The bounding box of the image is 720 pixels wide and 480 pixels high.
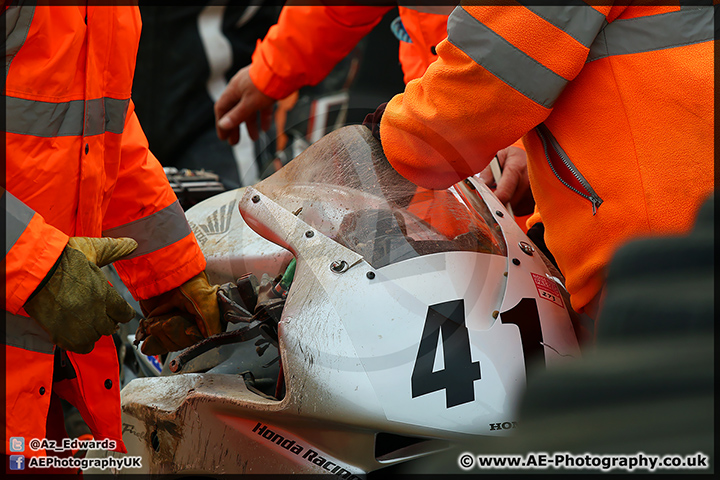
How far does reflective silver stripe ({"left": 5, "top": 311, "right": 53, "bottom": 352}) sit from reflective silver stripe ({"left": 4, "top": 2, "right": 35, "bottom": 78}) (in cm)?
59

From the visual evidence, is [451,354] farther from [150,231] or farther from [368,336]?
[150,231]

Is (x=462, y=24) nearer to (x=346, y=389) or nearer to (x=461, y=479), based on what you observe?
(x=346, y=389)

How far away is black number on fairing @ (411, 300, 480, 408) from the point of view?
4.45 feet

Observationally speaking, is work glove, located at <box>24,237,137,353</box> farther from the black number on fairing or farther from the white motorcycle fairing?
the black number on fairing

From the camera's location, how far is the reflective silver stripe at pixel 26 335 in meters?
1.66

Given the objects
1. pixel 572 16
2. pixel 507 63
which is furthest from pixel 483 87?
pixel 572 16

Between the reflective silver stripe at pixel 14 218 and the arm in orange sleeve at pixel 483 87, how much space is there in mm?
829

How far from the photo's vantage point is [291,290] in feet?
5.10

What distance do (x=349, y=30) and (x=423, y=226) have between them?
80.9 inches

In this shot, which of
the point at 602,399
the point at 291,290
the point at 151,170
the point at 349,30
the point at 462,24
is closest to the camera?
the point at 602,399

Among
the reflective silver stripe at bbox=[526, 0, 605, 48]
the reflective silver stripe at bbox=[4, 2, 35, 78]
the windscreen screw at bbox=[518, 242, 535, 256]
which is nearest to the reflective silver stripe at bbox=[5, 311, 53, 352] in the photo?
the reflective silver stripe at bbox=[4, 2, 35, 78]

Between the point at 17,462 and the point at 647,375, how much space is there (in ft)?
5.44

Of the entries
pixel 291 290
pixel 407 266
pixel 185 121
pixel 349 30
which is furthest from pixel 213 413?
pixel 185 121

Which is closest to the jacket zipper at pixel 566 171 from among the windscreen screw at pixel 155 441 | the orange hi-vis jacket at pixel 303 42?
the windscreen screw at pixel 155 441
